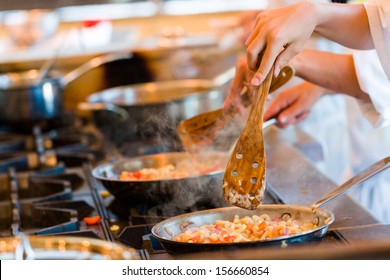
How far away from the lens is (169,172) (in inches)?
79.7

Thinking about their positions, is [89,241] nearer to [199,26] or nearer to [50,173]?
[50,173]

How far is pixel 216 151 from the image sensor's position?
7.11 feet

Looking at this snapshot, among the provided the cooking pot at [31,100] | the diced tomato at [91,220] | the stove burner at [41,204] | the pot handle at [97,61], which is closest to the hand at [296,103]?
the stove burner at [41,204]

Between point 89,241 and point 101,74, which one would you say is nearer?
point 89,241

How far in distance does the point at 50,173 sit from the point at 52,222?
19.1 inches

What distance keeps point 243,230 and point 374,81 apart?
27.7 inches

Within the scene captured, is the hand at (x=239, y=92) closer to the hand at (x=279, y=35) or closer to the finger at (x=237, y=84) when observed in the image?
the finger at (x=237, y=84)

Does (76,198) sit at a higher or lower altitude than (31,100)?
lower

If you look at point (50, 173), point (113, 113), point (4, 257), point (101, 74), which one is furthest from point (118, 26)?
point (4, 257)

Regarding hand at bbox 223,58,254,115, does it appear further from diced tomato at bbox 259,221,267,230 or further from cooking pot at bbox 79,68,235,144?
diced tomato at bbox 259,221,267,230

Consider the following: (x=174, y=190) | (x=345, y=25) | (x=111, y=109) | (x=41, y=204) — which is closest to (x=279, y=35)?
(x=345, y=25)

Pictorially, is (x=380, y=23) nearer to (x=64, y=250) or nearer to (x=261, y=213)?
(x=261, y=213)

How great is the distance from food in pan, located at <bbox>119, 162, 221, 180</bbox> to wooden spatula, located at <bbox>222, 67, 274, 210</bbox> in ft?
1.20

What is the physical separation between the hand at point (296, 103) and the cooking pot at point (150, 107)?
1.01 feet
